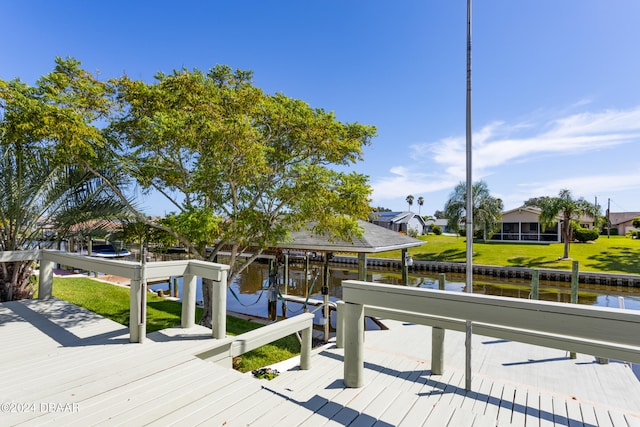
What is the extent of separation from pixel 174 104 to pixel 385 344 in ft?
26.3

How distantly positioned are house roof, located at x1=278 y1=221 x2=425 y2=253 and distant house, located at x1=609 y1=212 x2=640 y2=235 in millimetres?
53436

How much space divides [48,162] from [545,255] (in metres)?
32.1

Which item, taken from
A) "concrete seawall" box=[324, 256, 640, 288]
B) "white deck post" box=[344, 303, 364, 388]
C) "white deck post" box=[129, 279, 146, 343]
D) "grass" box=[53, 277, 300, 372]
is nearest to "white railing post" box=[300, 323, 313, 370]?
"grass" box=[53, 277, 300, 372]

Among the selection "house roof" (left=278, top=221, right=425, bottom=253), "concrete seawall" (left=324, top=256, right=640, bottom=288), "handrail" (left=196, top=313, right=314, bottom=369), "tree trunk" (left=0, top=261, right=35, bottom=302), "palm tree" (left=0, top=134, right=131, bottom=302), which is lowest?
"concrete seawall" (left=324, top=256, right=640, bottom=288)

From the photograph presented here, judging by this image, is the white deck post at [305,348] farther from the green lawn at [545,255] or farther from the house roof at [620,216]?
the house roof at [620,216]

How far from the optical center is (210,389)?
9.39 feet

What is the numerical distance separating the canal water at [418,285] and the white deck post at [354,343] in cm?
909

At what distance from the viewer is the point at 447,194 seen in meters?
34.1

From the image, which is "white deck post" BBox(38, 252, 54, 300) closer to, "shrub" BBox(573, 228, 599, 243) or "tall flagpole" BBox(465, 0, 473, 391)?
"tall flagpole" BBox(465, 0, 473, 391)

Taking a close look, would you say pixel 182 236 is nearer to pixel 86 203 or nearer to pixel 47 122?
pixel 86 203

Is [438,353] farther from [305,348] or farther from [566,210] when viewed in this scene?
[566,210]

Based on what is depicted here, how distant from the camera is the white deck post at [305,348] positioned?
5305 mm

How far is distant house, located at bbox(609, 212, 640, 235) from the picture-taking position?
1871 inches

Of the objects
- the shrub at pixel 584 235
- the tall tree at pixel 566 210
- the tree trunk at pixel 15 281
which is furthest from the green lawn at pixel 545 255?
the tree trunk at pixel 15 281
